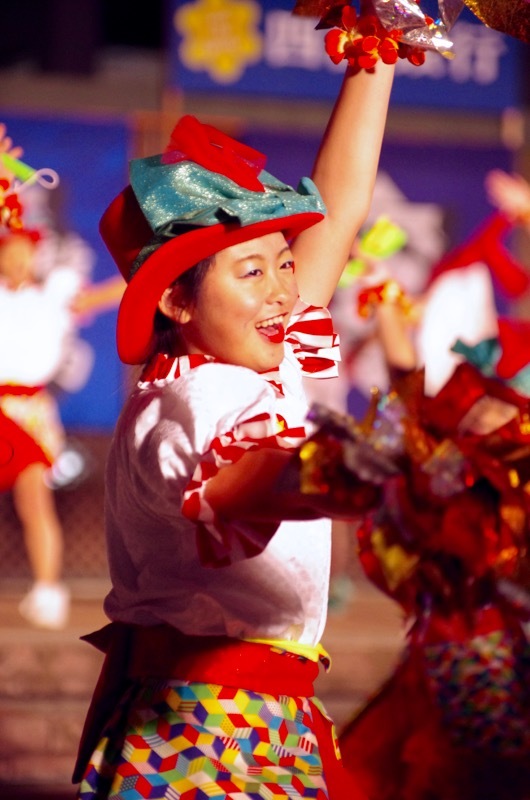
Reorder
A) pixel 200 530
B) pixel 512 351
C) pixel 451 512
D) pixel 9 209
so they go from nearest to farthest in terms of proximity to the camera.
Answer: pixel 451 512
pixel 200 530
pixel 9 209
pixel 512 351

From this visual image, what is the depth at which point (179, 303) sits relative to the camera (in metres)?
1.58

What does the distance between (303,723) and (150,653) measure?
0.61 feet

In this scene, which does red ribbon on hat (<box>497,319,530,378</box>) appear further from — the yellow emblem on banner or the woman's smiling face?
the yellow emblem on banner

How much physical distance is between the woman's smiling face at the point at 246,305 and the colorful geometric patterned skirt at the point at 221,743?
34 centimetres

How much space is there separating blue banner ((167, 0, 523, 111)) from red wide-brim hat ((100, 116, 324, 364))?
4.68 metres

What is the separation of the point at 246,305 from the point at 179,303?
9 cm

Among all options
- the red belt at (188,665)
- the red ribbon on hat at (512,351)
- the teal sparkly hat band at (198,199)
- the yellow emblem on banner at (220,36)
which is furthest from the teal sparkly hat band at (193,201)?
the yellow emblem on banner at (220,36)

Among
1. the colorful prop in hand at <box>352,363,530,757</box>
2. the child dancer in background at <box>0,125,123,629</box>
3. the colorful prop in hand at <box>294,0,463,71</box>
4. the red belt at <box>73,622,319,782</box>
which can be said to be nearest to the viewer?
the colorful prop in hand at <box>352,363,530,757</box>

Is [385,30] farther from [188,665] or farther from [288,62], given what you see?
[288,62]

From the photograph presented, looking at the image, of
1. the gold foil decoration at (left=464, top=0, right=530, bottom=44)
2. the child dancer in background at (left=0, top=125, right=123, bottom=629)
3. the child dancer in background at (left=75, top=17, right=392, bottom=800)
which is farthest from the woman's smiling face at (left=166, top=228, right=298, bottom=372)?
the child dancer in background at (left=0, top=125, right=123, bottom=629)

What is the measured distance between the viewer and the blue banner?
6.16 m

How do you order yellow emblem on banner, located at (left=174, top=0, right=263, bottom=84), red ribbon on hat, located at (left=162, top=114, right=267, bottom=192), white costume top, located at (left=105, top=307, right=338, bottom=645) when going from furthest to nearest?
yellow emblem on banner, located at (left=174, top=0, right=263, bottom=84)
red ribbon on hat, located at (left=162, top=114, right=267, bottom=192)
white costume top, located at (left=105, top=307, right=338, bottom=645)

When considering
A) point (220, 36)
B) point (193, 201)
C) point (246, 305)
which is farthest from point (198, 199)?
point (220, 36)

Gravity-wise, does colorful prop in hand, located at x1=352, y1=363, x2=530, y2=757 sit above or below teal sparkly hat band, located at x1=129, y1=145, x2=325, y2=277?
below
